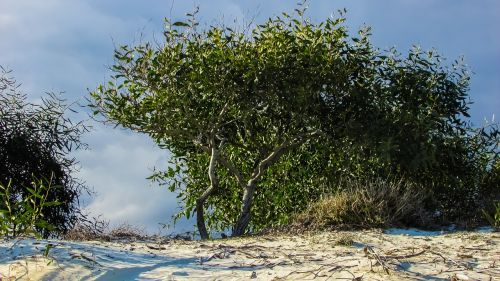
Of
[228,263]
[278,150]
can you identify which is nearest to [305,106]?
[278,150]

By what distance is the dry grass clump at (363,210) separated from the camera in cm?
1279

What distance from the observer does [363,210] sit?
42.4ft

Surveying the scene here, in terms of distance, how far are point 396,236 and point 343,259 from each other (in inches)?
162

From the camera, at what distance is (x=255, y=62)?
13.8 meters

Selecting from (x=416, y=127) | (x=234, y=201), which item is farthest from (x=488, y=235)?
(x=234, y=201)

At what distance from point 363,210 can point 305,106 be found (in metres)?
2.92

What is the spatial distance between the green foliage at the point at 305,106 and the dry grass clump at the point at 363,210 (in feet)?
0.44

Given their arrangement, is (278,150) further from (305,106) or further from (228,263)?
(228,263)

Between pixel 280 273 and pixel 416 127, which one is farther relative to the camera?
pixel 416 127

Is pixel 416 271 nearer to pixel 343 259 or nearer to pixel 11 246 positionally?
pixel 343 259

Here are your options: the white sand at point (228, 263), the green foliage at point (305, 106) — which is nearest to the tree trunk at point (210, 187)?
the green foliage at point (305, 106)

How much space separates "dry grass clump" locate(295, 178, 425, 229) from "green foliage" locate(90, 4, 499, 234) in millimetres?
134

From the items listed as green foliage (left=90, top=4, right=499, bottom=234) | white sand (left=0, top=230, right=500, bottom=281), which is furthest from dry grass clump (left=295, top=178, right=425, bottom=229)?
white sand (left=0, top=230, right=500, bottom=281)

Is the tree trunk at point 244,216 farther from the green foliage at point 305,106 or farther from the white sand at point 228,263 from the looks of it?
the white sand at point 228,263
